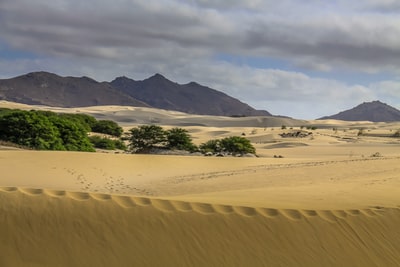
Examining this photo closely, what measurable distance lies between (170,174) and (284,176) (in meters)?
4.95

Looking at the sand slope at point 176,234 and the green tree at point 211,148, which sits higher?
the sand slope at point 176,234

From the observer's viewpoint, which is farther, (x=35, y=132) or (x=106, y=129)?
(x=106, y=129)

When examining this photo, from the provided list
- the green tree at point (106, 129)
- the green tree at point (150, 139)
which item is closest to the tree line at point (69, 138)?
the green tree at point (150, 139)

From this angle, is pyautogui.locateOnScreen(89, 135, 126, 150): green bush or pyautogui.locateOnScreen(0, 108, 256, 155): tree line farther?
pyautogui.locateOnScreen(89, 135, 126, 150): green bush

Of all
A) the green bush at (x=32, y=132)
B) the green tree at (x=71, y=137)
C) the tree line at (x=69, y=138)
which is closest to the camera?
the green bush at (x=32, y=132)

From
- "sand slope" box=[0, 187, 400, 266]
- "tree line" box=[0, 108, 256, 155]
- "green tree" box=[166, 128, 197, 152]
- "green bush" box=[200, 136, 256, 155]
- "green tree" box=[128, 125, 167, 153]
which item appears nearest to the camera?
"sand slope" box=[0, 187, 400, 266]

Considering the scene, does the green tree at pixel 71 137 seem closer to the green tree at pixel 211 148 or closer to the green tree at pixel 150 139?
the green tree at pixel 150 139

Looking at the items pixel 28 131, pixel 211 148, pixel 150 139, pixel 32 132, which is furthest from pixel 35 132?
pixel 211 148

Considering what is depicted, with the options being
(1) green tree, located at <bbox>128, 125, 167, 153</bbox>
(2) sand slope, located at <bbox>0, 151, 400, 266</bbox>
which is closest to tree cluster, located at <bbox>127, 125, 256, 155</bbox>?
(1) green tree, located at <bbox>128, 125, 167, 153</bbox>

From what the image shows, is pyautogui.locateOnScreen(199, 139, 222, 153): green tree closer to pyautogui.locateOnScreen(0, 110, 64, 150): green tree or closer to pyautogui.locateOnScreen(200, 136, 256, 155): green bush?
pyautogui.locateOnScreen(200, 136, 256, 155): green bush

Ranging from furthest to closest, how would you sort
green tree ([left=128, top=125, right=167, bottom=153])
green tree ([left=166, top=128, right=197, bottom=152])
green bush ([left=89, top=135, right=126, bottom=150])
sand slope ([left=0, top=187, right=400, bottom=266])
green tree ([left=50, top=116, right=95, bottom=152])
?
1. green bush ([left=89, top=135, right=126, bottom=150])
2. green tree ([left=128, top=125, right=167, bottom=153])
3. green tree ([left=166, top=128, right=197, bottom=152])
4. green tree ([left=50, top=116, right=95, bottom=152])
5. sand slope ([left=0, top=187, right=400, bottom=266])

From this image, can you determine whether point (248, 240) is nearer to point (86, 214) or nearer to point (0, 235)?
point (86, 214)

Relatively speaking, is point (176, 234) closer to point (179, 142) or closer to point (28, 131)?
point (28, 131)

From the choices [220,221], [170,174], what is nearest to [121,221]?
[220,221]
